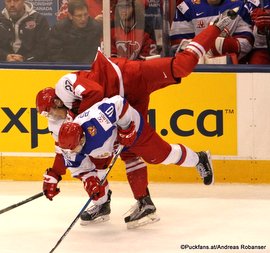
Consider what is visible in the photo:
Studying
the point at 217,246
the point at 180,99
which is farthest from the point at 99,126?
the point at 180,99

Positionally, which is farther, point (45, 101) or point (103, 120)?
point (45, 101)

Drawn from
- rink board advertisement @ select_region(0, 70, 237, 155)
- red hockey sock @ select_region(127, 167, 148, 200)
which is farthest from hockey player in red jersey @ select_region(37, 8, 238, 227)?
rink board advertisement @ select_region(0, 70, 237, 155)

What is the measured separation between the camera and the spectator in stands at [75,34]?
19.5 feet

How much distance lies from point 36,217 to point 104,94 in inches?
31.6

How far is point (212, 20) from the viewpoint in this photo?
5980 millimetres

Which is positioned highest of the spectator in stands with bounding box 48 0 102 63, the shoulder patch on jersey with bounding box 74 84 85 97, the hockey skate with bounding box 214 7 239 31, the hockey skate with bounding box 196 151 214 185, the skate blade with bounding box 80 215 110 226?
the hockey skate with bounding box 214 7 239 31

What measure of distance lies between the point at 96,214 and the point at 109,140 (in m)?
0.61

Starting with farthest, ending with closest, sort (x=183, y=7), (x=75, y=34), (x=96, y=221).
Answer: (x=183, y=7), (x=75, y=34), (x=96, y=221)

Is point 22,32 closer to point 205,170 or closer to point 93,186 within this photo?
point 205,170

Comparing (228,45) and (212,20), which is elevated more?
(212,20)

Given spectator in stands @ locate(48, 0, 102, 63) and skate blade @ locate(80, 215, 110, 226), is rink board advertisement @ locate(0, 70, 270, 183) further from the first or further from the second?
skate blade @ locate(80, 215, 110, 226)

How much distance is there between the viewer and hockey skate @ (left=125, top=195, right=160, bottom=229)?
4836 mm

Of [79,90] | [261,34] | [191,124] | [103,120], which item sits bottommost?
[191,124]

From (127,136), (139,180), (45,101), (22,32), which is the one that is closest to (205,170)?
(139,180)
